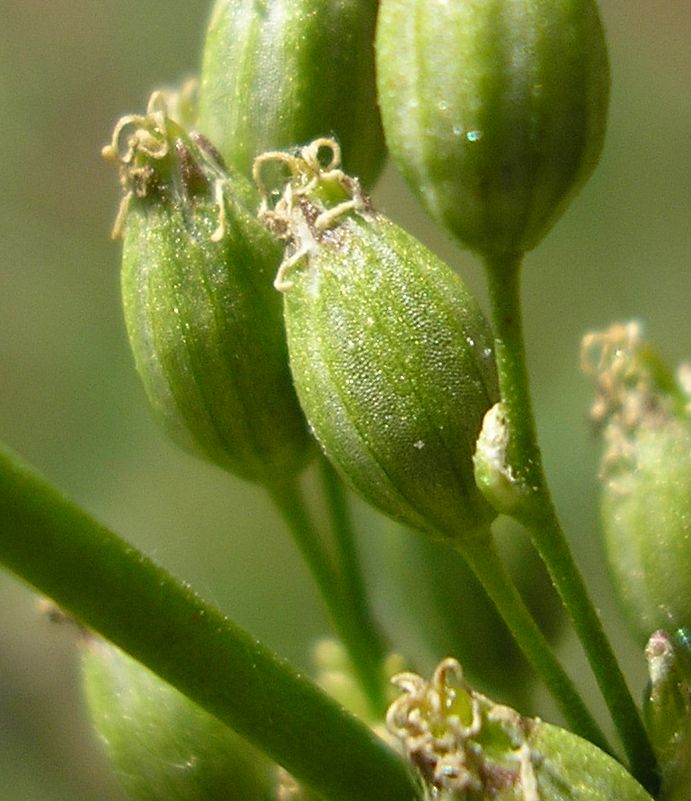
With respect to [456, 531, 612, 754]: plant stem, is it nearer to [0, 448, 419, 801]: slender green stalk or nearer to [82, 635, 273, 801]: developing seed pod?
[0, 448, 419, 801]: slender green stalk

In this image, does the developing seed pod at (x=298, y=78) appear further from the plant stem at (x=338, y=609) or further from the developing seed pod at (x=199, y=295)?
the plant stem at (x=338, y=609)

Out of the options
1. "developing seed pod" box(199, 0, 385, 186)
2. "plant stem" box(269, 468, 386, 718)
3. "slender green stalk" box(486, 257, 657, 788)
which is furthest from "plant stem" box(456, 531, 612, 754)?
"developing seed pod" box(199, 0, 385, 186)

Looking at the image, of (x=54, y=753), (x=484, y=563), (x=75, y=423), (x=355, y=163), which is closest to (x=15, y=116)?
(x=75, y=423)

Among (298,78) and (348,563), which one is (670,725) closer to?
(348,563)

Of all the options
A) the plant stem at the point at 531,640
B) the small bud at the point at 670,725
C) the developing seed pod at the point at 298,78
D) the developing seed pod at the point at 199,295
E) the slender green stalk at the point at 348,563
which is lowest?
the small bud at the point at 670,725

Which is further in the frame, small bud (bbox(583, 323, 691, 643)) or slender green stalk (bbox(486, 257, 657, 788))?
small bud (bbox(583, 323, 691, 643))

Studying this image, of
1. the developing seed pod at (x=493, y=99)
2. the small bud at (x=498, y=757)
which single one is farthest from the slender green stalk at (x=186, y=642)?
the developing seed pod at (x=493, y=99)
